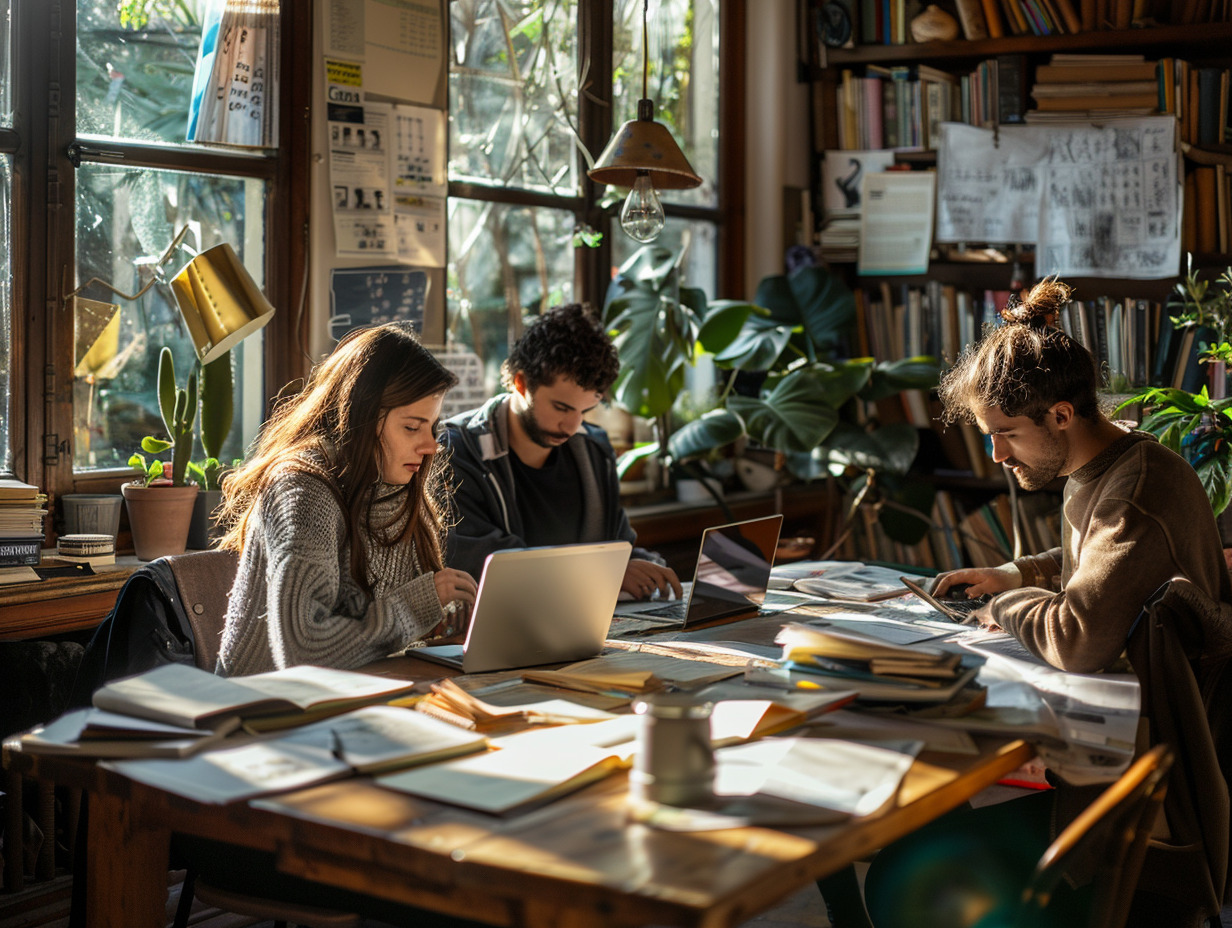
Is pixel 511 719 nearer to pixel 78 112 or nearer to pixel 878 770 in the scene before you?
pixel 878 770

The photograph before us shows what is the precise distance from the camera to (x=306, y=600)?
1996mm

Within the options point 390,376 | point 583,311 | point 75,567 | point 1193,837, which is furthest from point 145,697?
point 583,311

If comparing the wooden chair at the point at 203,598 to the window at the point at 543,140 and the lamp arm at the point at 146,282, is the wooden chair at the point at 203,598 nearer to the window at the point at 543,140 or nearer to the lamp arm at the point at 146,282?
the lamp arm at the point at 146,282

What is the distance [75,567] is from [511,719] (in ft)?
4.57

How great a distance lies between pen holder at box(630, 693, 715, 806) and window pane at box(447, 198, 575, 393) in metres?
2.50

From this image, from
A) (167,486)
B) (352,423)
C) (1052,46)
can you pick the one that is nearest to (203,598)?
(352,423)

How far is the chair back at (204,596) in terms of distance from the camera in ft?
6.97

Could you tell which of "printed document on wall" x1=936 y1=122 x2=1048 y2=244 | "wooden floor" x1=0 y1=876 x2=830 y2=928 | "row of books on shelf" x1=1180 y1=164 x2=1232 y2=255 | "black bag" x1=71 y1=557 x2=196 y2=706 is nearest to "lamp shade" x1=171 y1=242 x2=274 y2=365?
"black bag" x1=71 y1=557 x2=196 y2=706

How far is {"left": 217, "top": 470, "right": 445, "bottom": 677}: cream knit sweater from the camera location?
199 cm

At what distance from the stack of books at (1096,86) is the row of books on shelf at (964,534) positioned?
1162 mm

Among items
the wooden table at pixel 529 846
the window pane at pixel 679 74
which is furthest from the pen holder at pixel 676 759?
the window pane at pixel 679 74

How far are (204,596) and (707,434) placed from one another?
209 centimetres

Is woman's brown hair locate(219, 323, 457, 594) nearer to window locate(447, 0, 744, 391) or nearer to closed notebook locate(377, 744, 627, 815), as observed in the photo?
closed notebook locate(377, 744, 627, 815)

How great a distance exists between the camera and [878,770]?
4.68 ft
